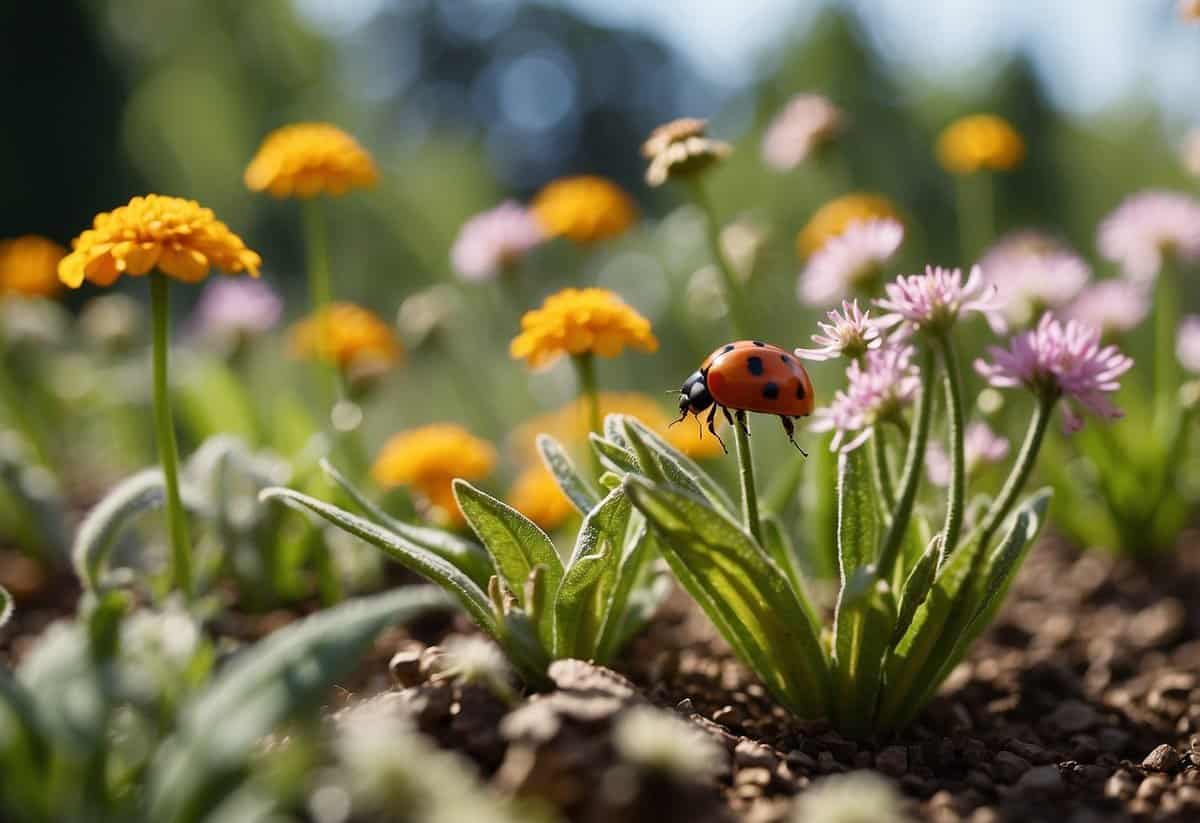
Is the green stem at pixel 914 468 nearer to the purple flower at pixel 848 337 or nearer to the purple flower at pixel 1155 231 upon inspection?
the purple flower at pixel 848 337

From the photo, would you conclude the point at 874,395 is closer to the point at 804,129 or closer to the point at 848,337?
the point at 848,337

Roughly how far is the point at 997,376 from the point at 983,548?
26 centimetres

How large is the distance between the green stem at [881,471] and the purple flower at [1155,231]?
1627mm

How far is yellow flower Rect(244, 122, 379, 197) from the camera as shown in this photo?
254 centimetres

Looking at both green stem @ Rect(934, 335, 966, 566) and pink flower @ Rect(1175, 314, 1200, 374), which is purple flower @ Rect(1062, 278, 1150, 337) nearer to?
pink flower @ Rect(1175, 314, 1200, 374)

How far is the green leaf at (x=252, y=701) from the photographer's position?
47.3 inches

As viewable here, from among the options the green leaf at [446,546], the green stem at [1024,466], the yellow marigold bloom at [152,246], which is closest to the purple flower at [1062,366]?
the green stem at [1024,466]

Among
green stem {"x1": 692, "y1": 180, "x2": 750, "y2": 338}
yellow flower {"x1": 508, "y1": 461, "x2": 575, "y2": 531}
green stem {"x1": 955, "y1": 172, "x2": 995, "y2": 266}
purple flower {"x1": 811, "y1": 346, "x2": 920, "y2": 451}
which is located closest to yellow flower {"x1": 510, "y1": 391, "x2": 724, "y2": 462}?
yellow flower {"x1": 508, "y1": 461, "x2": 575, "y2": 531}

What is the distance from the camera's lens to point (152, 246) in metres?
1.82

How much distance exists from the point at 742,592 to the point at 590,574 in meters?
0.25

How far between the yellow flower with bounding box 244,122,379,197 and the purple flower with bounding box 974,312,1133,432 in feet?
5.26

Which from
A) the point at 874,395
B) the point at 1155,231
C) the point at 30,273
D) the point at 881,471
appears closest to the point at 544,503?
the point at 881,471

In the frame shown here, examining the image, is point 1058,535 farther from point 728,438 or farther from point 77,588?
point 77,588

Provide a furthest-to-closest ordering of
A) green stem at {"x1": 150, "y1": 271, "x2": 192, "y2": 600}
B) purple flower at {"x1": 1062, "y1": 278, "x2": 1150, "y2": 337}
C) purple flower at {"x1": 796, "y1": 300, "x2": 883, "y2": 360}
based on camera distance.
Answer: purple flower at {"x1": 1062, "y1": 278, "x2": 1150, "y2": 337}, green stem at {"x1": 150, "y1": 271, "x2": 192, "y2": 600}, purple flower at {"x1": 796, "y1": 300, "x2": 883, "y2": 360}
